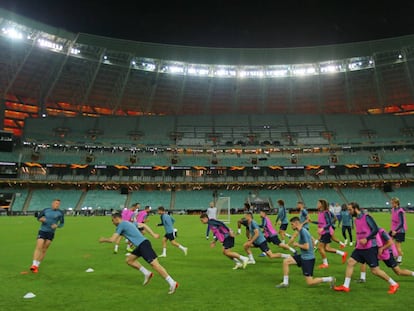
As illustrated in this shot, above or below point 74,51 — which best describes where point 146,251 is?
below

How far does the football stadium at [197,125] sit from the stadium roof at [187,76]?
0.79ft

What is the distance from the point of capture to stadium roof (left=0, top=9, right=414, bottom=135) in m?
58.0

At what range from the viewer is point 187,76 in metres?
68.8

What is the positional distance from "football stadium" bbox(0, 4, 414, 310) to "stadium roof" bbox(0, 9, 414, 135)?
0.24 meters

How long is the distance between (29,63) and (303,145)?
5606cm

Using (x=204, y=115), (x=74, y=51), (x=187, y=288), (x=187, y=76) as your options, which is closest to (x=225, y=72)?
(x=187, y=76)

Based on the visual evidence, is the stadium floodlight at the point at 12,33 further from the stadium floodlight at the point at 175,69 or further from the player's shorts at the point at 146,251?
the player's shorts at the point at 146,251

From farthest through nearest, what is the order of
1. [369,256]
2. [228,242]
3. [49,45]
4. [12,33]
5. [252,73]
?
[252,73]
[49,45]
[12,33]
[228,242]
[369,256]

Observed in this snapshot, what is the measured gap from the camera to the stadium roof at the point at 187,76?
58.0m

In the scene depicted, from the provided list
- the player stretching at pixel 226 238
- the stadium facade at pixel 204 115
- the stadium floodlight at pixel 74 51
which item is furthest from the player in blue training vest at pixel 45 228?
the stadium floodlight at pixel 74 51

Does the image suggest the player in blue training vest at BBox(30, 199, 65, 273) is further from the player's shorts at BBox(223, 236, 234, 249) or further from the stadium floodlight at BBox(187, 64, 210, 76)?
the stadium floodlight at BBox(187, 64, 210, 76)

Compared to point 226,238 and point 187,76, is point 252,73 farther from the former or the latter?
point 226,238

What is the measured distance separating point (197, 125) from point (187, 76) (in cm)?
1229

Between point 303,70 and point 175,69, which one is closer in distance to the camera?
point 175,69
